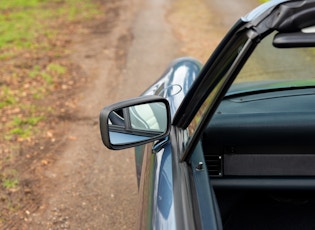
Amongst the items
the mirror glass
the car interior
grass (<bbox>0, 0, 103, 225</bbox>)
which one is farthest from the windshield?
grass (<bbox>0, 0, 103, 225</bbox>)

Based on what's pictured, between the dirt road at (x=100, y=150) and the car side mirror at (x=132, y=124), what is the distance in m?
1.69

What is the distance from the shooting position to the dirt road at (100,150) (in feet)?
13.5

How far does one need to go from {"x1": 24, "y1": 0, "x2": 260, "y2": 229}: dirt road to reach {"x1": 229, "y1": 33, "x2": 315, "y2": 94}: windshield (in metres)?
1.57

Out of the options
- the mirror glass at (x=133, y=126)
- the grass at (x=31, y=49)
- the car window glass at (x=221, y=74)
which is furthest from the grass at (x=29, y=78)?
the car window glass at (x=221, y=74)

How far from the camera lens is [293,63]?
2908mm

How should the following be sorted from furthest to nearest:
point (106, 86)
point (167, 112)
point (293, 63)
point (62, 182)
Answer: point (106, 86) < point (62, 182) < point (293, 63) < point (167, 112)

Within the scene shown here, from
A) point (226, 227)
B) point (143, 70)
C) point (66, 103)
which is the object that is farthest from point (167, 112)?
point (143, 70)

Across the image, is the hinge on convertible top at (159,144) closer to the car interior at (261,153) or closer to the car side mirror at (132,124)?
the car side mirror at (132,124)

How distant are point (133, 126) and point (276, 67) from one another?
1.30 meters

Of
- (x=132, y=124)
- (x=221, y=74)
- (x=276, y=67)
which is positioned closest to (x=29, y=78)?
(x=276, y=67)

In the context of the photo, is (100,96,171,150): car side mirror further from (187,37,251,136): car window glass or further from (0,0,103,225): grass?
(0,0,103,225): grass

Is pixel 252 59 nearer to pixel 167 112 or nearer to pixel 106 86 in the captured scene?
pixel 167 112

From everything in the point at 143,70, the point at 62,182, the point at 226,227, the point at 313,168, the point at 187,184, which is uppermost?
the point at 187,184

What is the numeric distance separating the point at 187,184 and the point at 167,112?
44 centimetres
